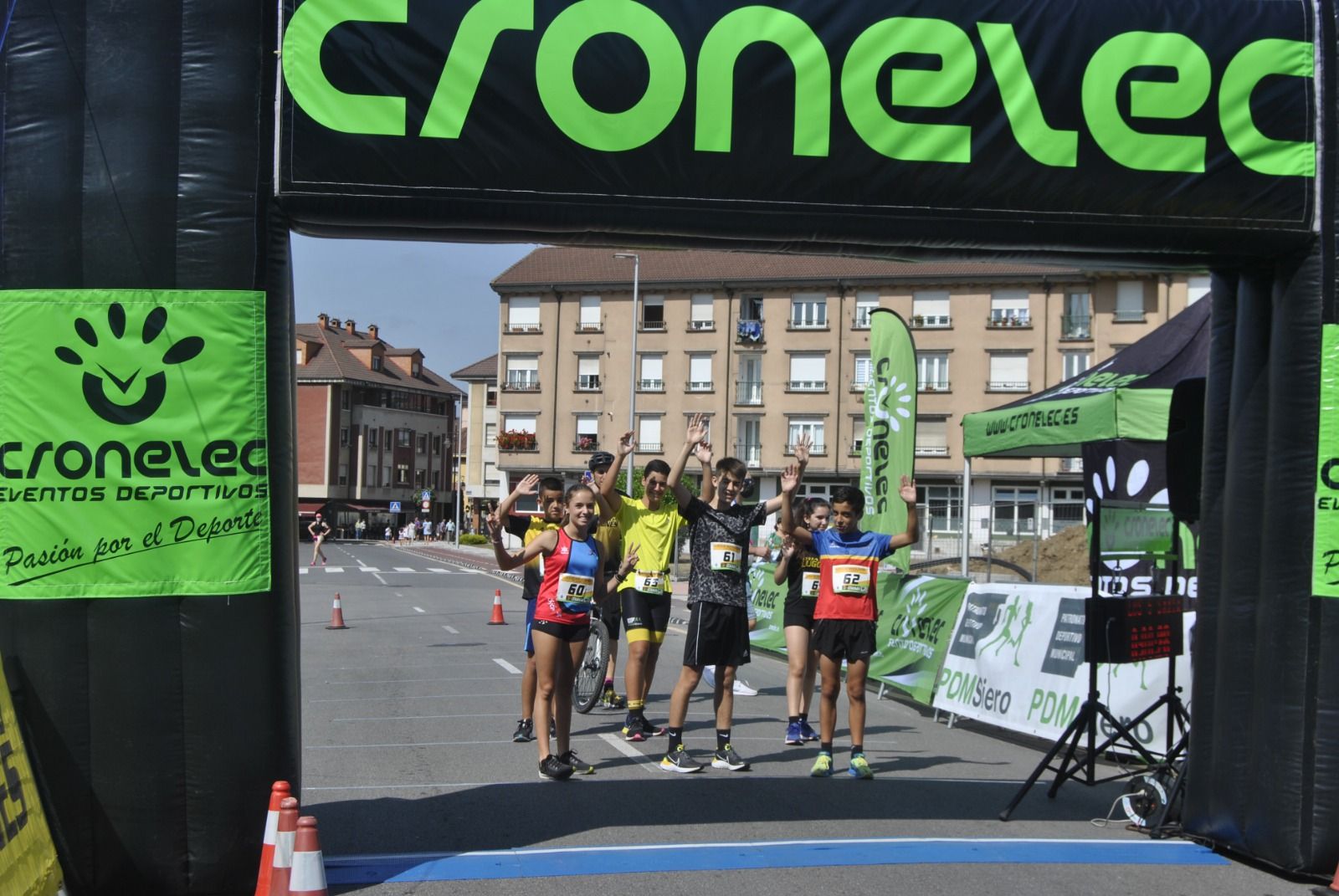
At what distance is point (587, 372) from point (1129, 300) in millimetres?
26665

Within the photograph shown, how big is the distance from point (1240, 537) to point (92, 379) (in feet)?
18.2

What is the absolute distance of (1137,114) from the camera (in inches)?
256

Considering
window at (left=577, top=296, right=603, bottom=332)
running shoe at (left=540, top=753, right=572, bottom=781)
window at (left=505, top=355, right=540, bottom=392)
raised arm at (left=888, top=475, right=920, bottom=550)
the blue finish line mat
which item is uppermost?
window at (left=577, top=296, right=603, bottom=332)

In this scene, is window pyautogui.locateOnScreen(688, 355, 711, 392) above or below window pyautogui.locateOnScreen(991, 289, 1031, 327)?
below

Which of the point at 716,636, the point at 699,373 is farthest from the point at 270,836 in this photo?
the point at 699,373

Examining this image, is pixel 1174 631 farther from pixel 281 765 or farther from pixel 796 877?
pixel 281 765

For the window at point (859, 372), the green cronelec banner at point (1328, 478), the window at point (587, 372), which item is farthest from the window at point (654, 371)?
the green cronelec banner at point (1328, 478)

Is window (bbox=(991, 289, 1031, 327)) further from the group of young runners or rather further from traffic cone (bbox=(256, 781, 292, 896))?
traffic cone (bbox=(256, 781, 292, 896))

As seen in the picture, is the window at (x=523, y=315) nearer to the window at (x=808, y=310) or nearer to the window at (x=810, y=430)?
the window at (x=808, y=310)

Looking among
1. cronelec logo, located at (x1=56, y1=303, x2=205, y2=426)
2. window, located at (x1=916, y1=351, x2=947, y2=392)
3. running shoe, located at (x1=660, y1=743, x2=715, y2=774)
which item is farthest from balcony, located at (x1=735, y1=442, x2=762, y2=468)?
cronelec logo, located at (x1=56, y1=303, x2=205, y2=426)

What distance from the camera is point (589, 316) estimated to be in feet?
221

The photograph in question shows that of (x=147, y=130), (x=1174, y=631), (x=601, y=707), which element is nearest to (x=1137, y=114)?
(x=1174, y=631)

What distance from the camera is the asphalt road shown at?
240 inches

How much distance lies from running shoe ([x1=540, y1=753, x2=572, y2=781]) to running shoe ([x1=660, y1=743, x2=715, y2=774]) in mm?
810
